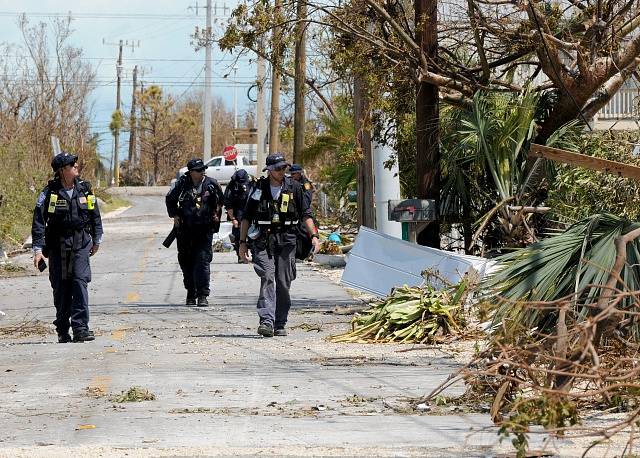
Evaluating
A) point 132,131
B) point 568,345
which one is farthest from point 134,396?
point 132,131

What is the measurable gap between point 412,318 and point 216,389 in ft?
11.5

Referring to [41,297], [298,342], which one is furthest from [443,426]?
[41,297]

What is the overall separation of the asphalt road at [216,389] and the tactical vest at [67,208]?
1199 mm

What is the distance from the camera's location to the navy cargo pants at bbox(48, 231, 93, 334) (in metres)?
11.9

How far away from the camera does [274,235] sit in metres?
12.4

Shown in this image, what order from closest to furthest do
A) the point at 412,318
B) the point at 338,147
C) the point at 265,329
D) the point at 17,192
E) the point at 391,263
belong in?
the point at 412,318, the point at 265,329, the point at 391,263, the point at 338,147, the point at 17,192

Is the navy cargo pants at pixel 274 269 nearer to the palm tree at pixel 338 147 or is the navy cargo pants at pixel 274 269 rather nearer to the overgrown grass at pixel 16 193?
the overgrown grass at pixel 16 193

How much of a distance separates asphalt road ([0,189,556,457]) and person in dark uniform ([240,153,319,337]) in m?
0.35

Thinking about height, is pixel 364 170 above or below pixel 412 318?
above

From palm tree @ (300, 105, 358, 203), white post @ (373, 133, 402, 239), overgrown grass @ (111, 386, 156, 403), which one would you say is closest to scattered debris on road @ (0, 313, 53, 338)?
overgrown grass @ (111, 386, 156, 403)

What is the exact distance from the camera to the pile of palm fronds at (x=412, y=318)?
11.9 metres

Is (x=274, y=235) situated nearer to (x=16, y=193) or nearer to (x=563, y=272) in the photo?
(x=563, y=272)

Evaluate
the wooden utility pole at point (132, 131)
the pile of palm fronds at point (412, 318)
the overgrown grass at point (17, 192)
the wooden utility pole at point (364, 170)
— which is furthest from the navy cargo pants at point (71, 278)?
the wooden utility pole at point (132, 131)

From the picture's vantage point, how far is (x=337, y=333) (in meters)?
12.8
